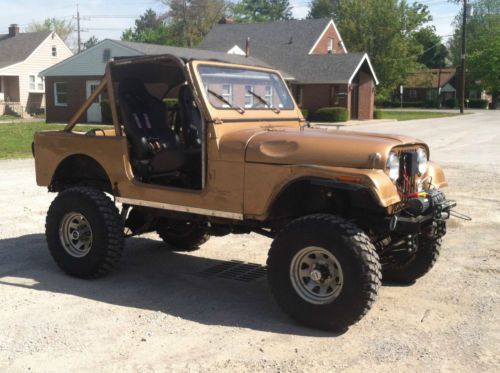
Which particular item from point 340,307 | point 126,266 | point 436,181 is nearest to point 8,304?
point 126,266

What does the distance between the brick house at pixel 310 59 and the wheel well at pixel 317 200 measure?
32609 millimetres

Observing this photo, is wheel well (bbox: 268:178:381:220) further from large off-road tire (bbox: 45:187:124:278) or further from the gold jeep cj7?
large off-road tire (bbox: 45:187:124:278)

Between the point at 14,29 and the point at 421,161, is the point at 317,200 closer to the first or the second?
the point at 421,161

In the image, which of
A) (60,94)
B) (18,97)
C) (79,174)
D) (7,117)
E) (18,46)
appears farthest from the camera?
(18,46)

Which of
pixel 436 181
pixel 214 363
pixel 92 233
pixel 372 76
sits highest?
pixel 372 76

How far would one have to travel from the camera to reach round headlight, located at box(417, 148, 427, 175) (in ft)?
15.8

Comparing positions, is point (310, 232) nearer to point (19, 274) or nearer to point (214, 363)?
point (214, 363)

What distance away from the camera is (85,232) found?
568 cm

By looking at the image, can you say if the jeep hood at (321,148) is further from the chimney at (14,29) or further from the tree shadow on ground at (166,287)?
the chimney at (14,29)

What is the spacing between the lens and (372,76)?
42031mm

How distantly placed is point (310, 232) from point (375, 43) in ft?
175

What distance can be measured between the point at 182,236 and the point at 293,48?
39.7 metres

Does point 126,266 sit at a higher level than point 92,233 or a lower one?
lower

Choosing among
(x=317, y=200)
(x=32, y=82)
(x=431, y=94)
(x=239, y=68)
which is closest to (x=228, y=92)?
(x=239, y=68)
